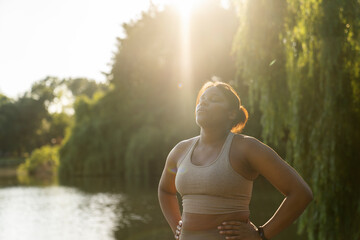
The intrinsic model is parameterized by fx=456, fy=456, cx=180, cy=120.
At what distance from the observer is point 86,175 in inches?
1062

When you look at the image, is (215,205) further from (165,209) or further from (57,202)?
(57,202)

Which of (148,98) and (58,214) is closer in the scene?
(58,214)

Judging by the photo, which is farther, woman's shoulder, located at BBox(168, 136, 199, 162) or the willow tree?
the willow tree

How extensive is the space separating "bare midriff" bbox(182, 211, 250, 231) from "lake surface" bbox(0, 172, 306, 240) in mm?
9412

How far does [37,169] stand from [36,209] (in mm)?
19724

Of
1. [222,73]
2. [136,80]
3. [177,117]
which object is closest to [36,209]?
[177,117]

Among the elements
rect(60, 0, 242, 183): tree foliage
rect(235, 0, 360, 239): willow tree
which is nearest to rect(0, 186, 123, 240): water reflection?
rect(60, 0, 242, 183): tree foliage

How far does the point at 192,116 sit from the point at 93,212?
289 inches

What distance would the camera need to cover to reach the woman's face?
6.64 feet

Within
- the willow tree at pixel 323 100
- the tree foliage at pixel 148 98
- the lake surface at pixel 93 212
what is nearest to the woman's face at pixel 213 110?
the willow tree at pixel 323 100

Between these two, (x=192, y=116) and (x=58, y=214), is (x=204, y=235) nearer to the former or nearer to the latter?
(x=58, y=214)

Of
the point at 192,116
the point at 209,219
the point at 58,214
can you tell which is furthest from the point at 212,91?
the point at 192,116

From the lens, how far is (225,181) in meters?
1.85

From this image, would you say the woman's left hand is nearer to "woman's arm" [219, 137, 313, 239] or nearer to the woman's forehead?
"woman's arm" [219, 137, 313, 239]
